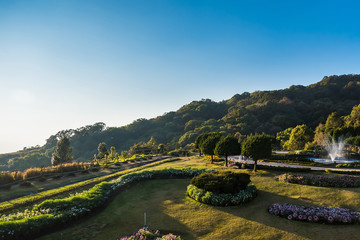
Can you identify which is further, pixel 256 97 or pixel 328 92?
pixel 256 97

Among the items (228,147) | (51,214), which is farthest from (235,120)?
(51,214)

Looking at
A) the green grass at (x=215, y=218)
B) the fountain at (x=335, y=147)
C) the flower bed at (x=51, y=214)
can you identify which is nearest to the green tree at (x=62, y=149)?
the flower bed at (x=51, y=214)

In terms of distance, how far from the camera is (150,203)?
11.4 metres

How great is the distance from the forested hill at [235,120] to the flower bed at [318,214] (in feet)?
189

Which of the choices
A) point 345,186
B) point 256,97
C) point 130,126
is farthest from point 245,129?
point 345,186

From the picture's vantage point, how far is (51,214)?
8570mm

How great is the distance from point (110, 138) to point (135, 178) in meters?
73.2

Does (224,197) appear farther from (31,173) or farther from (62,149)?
(62,149)

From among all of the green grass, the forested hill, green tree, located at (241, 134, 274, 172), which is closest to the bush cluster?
the green grass

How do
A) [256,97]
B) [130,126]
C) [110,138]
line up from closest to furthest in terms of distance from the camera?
1. [110,138]
2. [130,126]
3. [256,97]

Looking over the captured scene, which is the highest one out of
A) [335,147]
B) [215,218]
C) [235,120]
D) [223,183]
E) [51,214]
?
[235,120]

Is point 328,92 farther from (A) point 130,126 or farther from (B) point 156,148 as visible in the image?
(A) point 130,126

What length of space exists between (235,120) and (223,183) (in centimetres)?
6731

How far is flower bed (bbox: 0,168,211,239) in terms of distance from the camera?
7246mm
